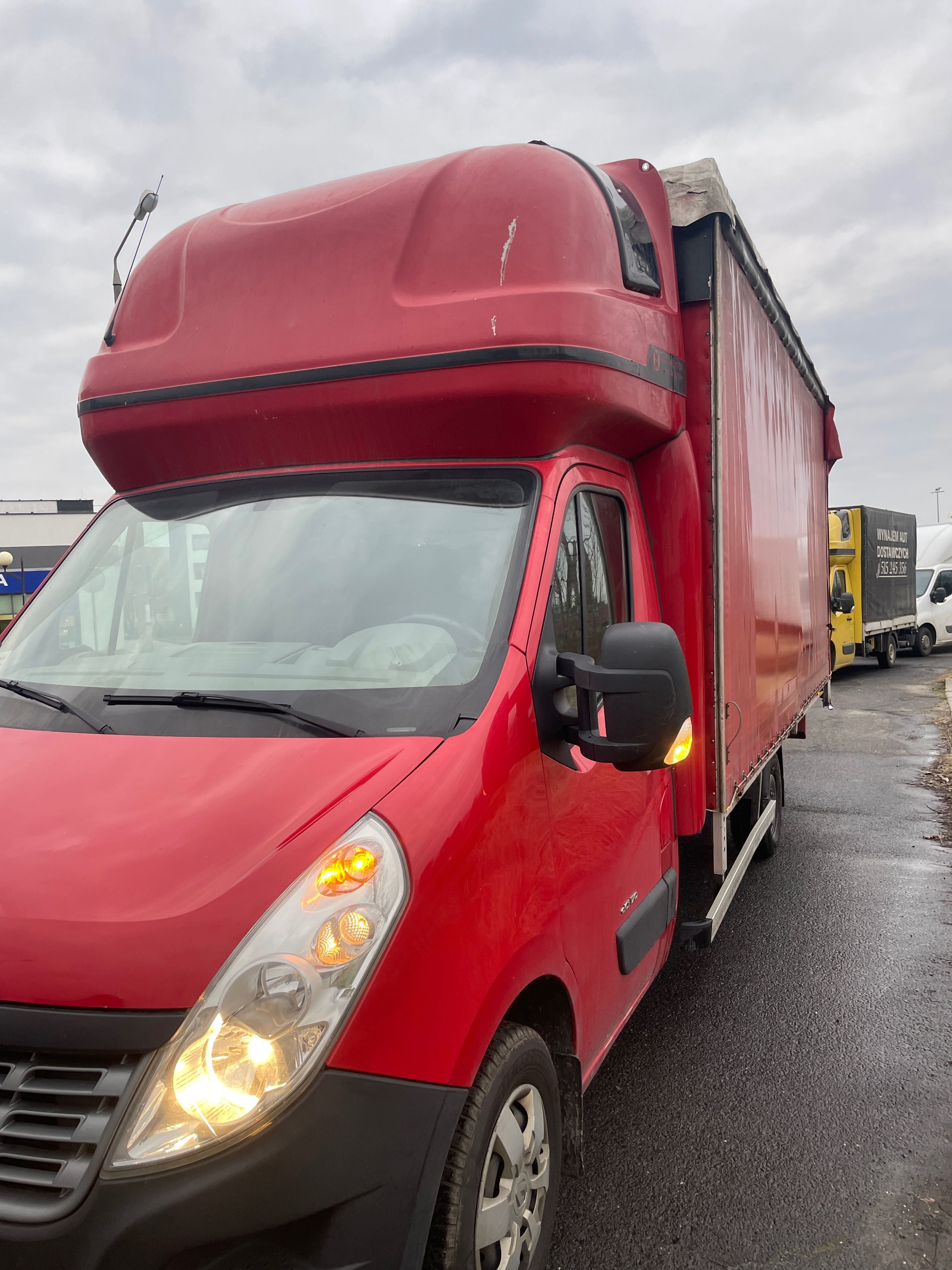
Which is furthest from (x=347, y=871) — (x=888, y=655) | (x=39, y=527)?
(x=39, y=527)

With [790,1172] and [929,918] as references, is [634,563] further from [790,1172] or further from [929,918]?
[929,918]

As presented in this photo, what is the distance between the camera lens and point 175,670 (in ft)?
8.82

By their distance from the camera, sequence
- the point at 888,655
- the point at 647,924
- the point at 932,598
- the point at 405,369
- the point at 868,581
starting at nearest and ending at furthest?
the point at 405,369 < the point at 647,924 < the point at 868,581 < the point at 888,655 < the point at 932,598

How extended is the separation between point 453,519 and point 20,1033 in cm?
174

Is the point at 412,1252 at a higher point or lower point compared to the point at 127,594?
lower

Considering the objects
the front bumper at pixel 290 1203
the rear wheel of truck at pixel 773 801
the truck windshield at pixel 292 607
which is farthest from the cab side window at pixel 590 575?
the rear wheel of truck at pixel 773 801

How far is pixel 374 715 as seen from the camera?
7.68 feet

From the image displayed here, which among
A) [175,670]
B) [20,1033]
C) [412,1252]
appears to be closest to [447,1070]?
[412,1252]

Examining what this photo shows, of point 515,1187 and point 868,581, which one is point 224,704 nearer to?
point 515,1187

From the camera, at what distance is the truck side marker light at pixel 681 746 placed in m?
2.58

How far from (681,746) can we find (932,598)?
80.5 feet

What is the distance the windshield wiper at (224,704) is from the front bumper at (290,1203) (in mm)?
813

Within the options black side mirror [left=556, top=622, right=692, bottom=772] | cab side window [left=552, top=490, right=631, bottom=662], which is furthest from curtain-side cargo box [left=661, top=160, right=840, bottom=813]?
black side mirror [left=556, top=622, right=692, bottom=772]

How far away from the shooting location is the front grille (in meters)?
1.58
